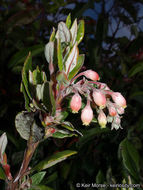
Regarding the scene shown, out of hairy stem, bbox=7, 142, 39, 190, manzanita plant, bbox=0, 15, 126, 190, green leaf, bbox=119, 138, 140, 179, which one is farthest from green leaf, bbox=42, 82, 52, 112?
green leaf, bbox=119, 138, 140, 179

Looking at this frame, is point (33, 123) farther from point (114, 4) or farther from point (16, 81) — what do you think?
point (114, 4)

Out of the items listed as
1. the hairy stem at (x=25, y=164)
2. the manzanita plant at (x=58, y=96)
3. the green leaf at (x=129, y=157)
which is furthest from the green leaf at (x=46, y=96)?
the green leaf at (x=129, y=157)

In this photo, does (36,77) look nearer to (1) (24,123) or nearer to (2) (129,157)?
(1) (24,123)

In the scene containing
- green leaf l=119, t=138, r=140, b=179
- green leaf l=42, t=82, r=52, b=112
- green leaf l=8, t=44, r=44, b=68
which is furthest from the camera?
green leaf l=8, t=44, r=44, b=68

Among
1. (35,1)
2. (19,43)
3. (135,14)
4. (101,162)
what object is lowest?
(101,162)

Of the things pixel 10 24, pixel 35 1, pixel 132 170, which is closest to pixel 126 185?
pixel 132 170

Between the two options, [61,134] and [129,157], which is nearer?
[61,134]

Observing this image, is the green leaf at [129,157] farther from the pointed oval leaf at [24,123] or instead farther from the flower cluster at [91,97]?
the pointed oval leaf at [24,123]

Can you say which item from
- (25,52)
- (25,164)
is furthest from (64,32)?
(25,52)

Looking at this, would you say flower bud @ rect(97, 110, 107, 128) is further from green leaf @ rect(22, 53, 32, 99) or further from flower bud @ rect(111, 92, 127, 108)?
green leaf @ rect(22, 53, 32, 99)
